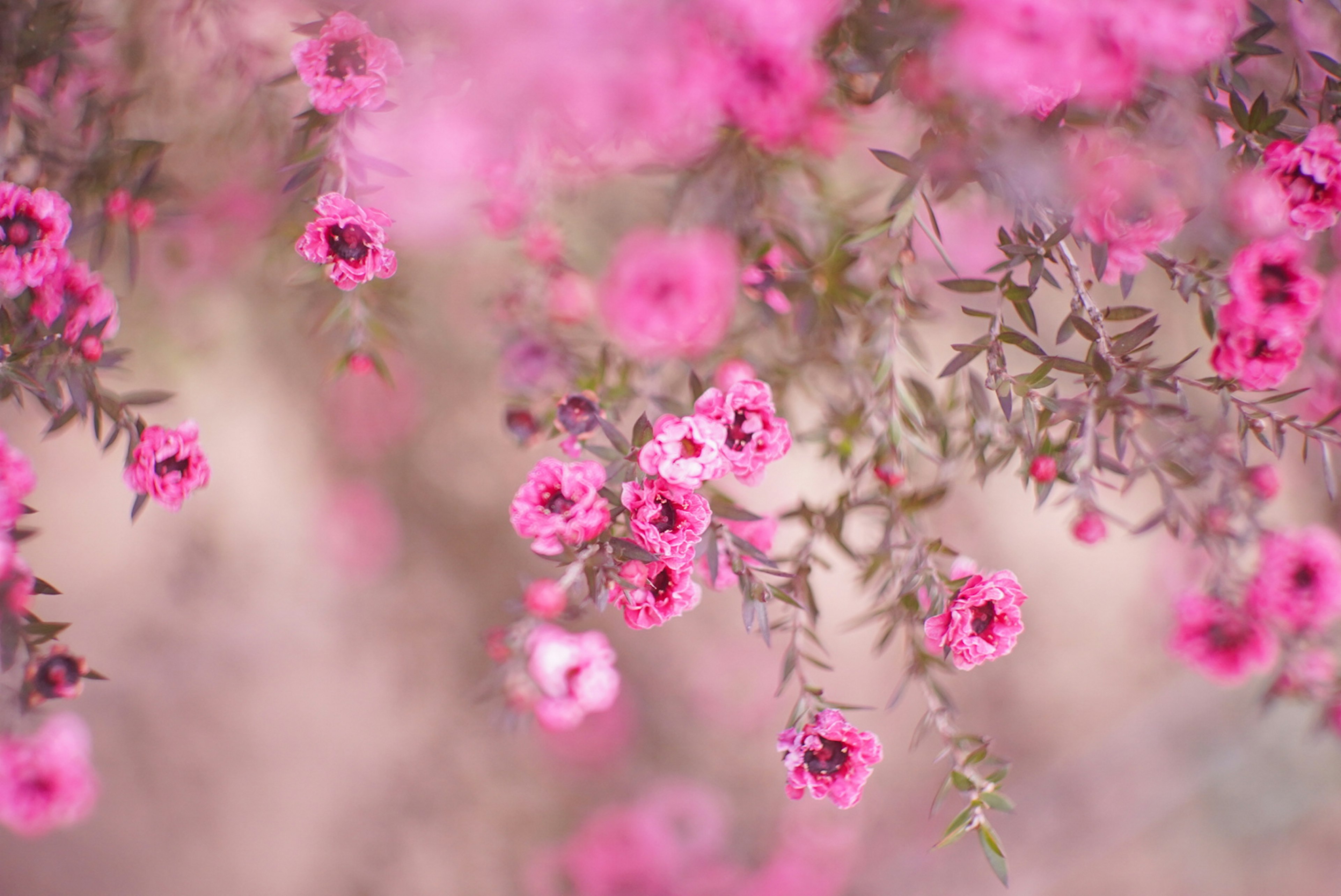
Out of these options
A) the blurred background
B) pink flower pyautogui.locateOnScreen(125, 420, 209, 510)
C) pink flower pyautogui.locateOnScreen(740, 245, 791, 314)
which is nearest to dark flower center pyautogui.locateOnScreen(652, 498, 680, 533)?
pink flower pyautogui.locateOnScreen(740, 245, 791, 314)

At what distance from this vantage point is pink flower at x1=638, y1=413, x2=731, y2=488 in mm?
740

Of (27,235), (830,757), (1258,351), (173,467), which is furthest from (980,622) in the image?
(27,235)

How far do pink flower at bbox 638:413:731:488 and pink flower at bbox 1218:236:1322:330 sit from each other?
1.98 ft

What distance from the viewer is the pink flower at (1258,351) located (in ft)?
2.61

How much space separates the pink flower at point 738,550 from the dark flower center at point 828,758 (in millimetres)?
204

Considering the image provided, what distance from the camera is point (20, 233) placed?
2.67 feet

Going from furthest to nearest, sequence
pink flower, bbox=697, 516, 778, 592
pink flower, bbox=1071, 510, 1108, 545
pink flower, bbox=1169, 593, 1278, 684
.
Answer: pink flower, bbox=1169, 593, 1278, 684 < pink flower, bbox=1071, 510, 1108, 545 < pink flower, bbox=697, 516, 778, 592

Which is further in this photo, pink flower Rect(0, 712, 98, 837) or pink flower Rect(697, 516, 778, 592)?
pink flower Rect(0, 712, 98, 837)

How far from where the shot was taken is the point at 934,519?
1.89 metres

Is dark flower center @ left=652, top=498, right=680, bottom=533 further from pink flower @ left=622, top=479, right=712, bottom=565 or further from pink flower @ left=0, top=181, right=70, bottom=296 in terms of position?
pink flower @ left=0, top=181, right=70, bottom=296

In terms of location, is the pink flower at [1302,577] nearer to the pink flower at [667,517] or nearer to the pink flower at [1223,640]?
the pink flower at [1223,640]

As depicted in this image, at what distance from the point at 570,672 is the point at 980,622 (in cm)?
49

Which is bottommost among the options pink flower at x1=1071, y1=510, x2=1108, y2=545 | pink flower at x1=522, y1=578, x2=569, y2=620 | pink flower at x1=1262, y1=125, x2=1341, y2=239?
pink flower at x1=1071, y1=510, x2=1108, y2=545

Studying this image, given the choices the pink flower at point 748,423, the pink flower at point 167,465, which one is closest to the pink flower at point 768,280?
the pink flower at point 748,423
